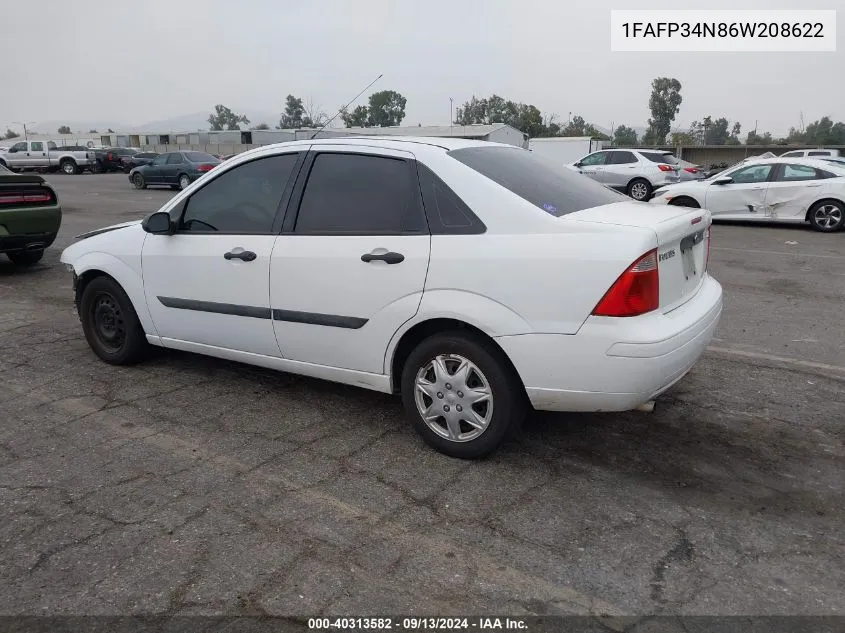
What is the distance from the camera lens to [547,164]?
4387 millimetres

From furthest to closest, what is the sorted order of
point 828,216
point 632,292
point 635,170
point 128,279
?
point 635,170 → point 828,216 → point 128,279 → point 632,292

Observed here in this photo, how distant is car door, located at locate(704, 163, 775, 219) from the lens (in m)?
13.5

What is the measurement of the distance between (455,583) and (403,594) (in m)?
0.21

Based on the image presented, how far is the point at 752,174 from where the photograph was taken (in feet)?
44.5

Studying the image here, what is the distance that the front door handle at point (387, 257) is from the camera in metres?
3.60

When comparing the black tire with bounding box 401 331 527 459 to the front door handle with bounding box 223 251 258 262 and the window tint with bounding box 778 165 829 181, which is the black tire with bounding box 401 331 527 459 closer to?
the front door handle with bounding box 223 251 258 262

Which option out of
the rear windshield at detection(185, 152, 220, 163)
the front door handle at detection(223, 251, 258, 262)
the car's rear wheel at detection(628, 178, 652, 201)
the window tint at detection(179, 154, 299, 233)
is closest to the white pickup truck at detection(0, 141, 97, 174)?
the rear windshield at detection(185, 152, 220, 163)

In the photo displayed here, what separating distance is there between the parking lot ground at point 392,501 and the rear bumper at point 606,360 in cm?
48

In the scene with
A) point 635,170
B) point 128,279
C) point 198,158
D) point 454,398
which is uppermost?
point 198,158

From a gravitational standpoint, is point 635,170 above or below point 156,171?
below

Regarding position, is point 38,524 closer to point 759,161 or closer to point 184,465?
point 184,465

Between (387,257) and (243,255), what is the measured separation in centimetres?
106

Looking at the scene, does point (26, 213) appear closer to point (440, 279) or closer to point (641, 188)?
point (440, 279)

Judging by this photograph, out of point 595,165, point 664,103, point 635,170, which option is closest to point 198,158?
point 595,165
